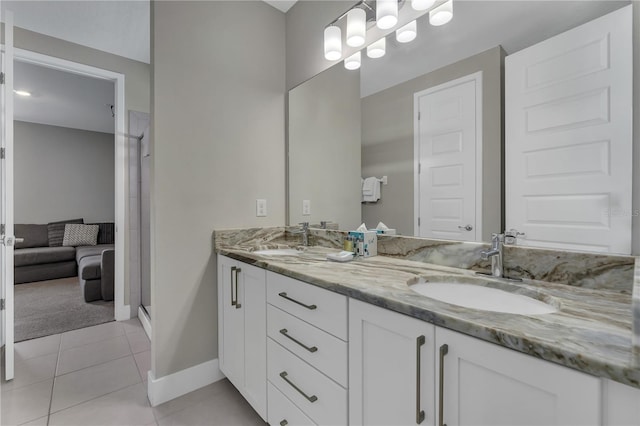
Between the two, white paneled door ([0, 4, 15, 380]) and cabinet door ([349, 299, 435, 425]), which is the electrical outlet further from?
white paneled door ([0, 4, 15, 380])

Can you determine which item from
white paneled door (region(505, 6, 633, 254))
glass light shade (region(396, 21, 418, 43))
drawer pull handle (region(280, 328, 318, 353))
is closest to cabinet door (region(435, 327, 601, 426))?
drawer pull handle (region(280, 328, 318, 353))

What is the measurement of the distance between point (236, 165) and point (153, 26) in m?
0.87

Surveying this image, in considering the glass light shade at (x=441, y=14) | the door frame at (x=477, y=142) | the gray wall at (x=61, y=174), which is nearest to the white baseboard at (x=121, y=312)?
the door frame at (x=477, y=142)

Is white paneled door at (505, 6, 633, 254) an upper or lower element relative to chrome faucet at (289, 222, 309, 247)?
upper

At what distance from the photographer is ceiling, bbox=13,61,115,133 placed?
132 inches

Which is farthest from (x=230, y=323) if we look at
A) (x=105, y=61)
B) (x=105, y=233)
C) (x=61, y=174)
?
(x=61, y=174)

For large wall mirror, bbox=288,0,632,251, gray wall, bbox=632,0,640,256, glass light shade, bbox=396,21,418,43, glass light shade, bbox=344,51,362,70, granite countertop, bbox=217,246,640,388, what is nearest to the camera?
granite countertop, bbox=217,246,640,388

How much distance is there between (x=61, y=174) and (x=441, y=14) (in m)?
6.64

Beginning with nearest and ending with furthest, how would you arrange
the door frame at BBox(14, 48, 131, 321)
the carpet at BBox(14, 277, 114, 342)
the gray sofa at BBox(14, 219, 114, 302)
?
1. the carpet at BBox(14, 277, 114, 342)
2. the door frame at BBox(14, 48, 131, 321)
3. the gray sofa at BBox(14, 219, 114, 302)

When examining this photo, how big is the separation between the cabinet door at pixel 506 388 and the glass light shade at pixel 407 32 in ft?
4.50

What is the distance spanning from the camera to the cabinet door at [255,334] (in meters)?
1.36

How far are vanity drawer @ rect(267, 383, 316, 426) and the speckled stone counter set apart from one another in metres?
0.53

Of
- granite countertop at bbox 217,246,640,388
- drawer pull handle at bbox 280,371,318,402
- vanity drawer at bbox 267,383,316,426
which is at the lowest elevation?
vanity drawer at bbox 267,383,316,426

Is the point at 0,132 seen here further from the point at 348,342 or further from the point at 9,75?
the point at 348,342
